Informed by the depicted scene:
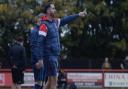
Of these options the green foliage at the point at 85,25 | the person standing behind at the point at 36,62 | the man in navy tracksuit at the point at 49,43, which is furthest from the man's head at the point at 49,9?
the green foliage at the point at 85,25

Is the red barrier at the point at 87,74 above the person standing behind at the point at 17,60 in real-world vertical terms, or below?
below

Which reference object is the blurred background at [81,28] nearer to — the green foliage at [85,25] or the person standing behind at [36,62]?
the green foliage at [85,25]

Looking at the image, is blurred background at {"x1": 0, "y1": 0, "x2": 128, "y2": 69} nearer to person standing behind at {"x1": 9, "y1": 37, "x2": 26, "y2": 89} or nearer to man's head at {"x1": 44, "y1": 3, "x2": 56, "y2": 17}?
person standing behind at {"x1": 9, "y1": 37, "x2": 26, "y2": 89}

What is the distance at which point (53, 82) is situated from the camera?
35.2ft

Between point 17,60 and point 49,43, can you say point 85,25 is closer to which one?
point 17,60

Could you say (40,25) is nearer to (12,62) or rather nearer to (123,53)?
(12,62)

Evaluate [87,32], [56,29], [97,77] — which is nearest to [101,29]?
[87,32]

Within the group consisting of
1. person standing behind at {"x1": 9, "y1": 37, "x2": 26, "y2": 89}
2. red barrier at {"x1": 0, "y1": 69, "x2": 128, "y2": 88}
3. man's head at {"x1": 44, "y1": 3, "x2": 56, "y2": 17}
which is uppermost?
man's head at {"x1": 44, "y1": 3, "x2": 56, "y2": 17}

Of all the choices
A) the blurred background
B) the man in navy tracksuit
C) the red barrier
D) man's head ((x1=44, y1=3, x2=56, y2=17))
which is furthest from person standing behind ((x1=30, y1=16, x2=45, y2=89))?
the blurred background

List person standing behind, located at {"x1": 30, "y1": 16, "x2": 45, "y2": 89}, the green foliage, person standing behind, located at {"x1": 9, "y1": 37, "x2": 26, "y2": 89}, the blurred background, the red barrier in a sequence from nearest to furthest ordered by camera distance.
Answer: person standing behind, located at {"x1": 30, "y1": 16, "x2": 45, "y2": 89} < person standing behind, located at {"x1": 9, "y1": 37, "x2": 26, "y2": 89} < the red barrier < the blurred background < the green foliage

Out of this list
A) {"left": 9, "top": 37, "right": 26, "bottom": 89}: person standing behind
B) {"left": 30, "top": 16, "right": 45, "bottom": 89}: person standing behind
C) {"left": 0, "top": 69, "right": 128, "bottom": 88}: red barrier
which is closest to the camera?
{"left": 30, "top": 16, "right": 45, "bottom": 89}: person standing behind

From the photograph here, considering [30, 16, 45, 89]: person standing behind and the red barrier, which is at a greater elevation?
[30, 16, 45, 89]: person standing behind

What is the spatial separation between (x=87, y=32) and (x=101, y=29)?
1.02 m

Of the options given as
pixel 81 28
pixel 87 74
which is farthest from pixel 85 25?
pixel 87 74
